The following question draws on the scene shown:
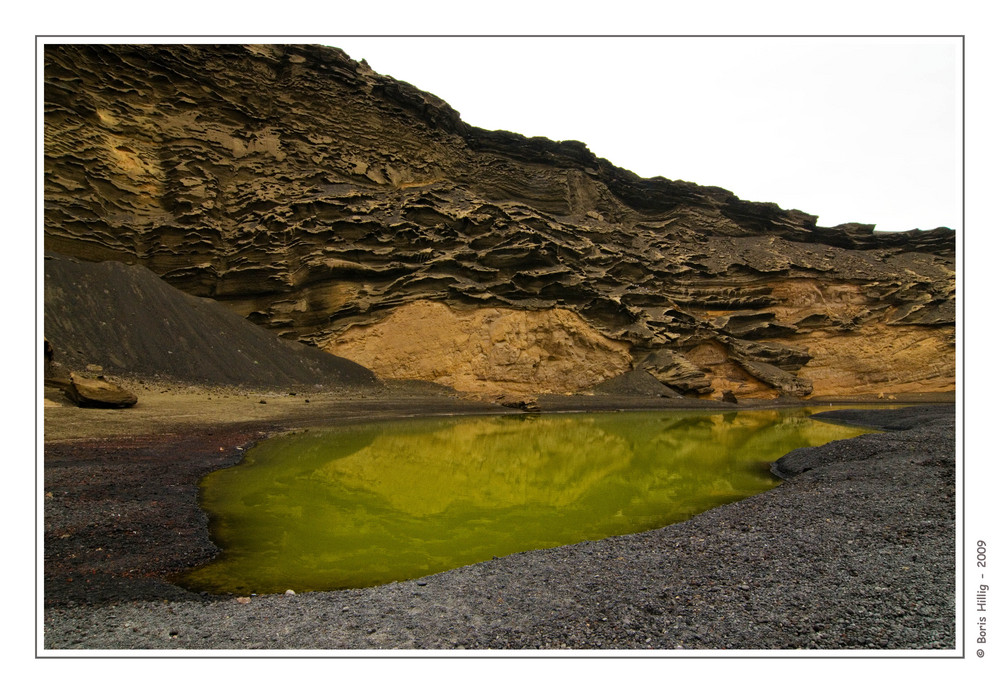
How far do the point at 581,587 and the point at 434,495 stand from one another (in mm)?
5334

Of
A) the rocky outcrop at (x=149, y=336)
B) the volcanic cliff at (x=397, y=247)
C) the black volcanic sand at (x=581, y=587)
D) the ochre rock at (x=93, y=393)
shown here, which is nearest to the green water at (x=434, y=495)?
the black volcanic sand at (x=581, y=587)

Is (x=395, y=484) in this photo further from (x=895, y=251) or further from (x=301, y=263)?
(x=895, y=251)

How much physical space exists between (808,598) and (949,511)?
14.1 ft

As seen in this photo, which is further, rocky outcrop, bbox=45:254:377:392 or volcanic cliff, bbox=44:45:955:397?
volcanic cliff, bbox=44:45:955:397

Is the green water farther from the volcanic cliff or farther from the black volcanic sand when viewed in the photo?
the volcanic cliff

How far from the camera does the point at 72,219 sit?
29828 mm

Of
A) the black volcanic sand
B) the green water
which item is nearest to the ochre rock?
the green water

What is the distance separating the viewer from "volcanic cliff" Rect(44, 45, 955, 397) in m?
32.0

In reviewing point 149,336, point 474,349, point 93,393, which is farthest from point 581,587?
point 474,349

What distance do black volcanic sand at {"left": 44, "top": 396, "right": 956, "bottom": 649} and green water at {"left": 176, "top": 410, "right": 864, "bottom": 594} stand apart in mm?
695

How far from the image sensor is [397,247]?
3472cm

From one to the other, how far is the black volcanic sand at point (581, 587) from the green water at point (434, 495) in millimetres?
695

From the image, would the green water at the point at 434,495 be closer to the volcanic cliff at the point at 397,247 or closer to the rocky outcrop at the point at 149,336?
the rocky outcrop at the point at 149,336

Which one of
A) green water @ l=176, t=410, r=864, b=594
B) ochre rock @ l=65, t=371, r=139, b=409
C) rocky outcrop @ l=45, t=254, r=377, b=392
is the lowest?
green water @ l=176, t=410, r=864, b=594
